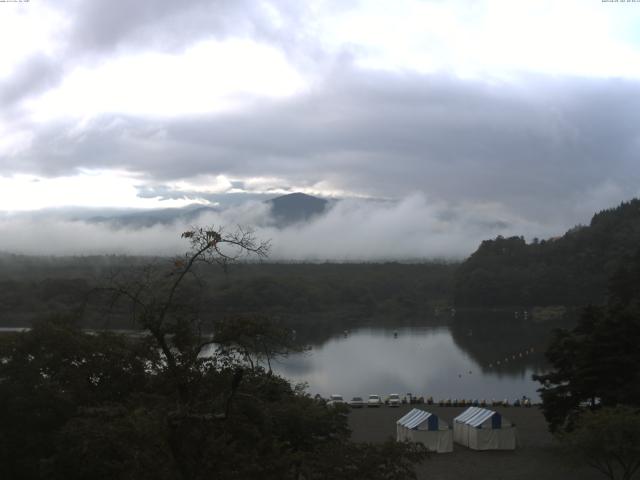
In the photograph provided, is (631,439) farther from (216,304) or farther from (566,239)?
(566,239)

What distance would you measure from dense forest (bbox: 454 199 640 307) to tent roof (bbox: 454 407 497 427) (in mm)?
42140

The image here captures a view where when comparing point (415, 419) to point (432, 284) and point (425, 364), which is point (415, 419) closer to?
point (425, 364)

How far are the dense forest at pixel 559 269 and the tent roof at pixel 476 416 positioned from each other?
4214 centimetres

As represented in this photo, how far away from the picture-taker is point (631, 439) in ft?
31.6

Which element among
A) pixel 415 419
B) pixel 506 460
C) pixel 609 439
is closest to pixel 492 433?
pixel 506 460

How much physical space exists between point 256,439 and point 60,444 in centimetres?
367

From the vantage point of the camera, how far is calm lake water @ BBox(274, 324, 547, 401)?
75.8 ft

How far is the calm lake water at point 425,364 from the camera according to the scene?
2311 centimetres

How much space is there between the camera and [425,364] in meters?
28.9

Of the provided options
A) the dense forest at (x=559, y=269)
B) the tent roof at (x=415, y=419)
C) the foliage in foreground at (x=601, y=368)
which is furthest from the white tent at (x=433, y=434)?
the dense forest at (x=559, y=269)

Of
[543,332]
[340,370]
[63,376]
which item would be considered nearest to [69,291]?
[340,370]

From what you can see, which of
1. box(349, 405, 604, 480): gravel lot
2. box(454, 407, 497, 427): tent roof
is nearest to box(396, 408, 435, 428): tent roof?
box(349, 405, 604, 480): gravel lot

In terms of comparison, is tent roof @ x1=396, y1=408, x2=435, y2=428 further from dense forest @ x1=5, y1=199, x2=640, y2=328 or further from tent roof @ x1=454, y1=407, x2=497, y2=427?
dense forest @ x1=5, y1=199, x2=640, y2=328

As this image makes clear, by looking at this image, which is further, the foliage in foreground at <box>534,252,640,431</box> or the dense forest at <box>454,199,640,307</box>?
the dense forest at <box>454,199,640,307</box>
